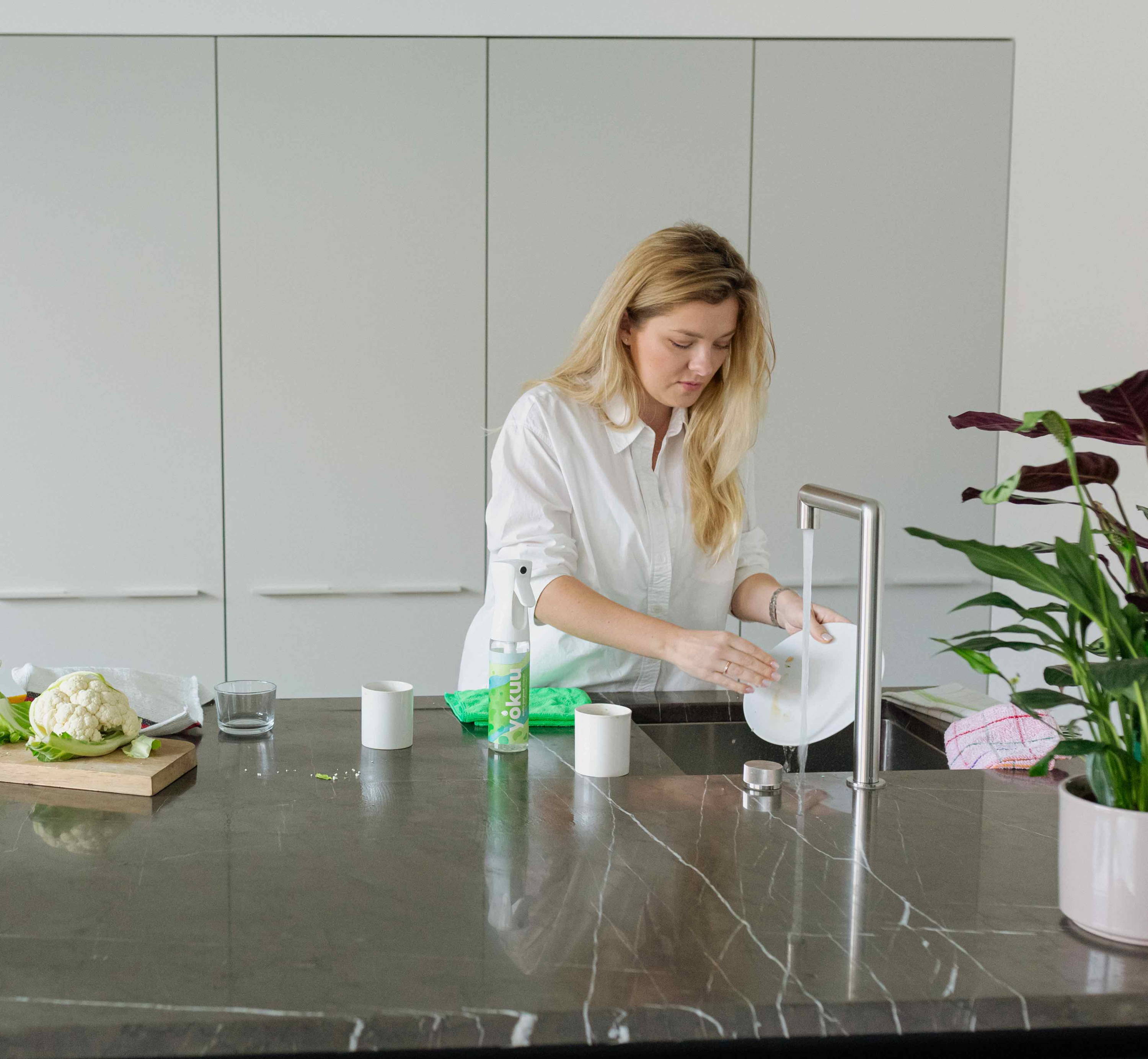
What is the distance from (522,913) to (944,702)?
1.04 metres

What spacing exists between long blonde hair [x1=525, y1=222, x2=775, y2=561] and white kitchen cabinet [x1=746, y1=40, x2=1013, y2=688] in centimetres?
114

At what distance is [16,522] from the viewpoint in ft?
9.91

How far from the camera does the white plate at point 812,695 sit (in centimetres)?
155

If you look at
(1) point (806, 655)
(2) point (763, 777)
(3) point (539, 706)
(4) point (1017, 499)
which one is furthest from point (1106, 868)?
(3) point (539, 706)

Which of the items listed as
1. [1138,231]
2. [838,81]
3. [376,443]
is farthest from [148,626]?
[1138,231]

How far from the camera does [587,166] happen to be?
121 inches

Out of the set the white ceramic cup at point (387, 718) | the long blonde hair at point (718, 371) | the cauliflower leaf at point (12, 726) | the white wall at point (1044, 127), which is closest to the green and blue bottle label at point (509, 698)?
the white ceramic cup at point (387, 718)

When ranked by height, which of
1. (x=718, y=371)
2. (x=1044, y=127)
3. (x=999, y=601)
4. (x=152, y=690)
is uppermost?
(x=1044, y=127)

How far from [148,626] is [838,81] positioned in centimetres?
239

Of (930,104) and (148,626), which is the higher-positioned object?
(930,104)

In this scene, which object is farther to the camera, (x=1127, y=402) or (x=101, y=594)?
(x=101, y=594)

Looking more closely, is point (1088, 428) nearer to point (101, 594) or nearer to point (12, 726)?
point (12, 726)

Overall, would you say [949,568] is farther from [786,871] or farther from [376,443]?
[786,871]

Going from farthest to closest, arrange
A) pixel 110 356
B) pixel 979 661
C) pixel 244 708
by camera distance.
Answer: pixel 110 356 → pixel 244 708 → pixel 979 661
